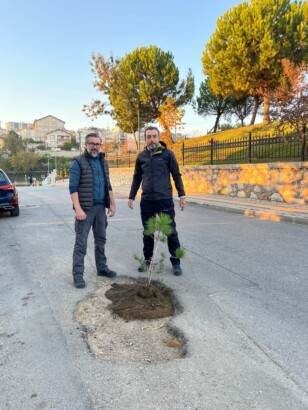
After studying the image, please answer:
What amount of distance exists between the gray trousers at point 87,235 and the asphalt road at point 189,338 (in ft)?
0.80

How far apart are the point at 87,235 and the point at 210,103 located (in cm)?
3927

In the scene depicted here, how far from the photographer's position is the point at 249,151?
11.9 metres

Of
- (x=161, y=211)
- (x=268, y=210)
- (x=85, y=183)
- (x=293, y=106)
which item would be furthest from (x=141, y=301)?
(x=293, y=106)

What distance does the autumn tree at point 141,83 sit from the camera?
32.8 meters

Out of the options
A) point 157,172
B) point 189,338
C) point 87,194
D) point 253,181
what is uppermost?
point 157,172

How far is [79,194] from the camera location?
12.5ft

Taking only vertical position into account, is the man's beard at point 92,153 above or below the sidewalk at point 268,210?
above

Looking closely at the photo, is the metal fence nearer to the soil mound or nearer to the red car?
the soil mound

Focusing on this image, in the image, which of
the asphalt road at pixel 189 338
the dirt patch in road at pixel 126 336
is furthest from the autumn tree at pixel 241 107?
the dirt patch in road at pixel 126 336

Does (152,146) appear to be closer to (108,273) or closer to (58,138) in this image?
(108,273)

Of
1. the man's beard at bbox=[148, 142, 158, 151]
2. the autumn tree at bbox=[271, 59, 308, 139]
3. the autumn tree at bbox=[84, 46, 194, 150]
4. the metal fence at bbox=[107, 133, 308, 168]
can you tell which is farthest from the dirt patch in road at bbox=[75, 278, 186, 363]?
the autumn tree at bbox=[84, 46, 194, 150]

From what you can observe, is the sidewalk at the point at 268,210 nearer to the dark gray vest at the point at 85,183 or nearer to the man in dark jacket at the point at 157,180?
the man in dark jacket at the point at 157,180

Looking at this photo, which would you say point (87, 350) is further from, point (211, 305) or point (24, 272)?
point (24, 272)

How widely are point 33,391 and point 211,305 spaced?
1853 millimetres
